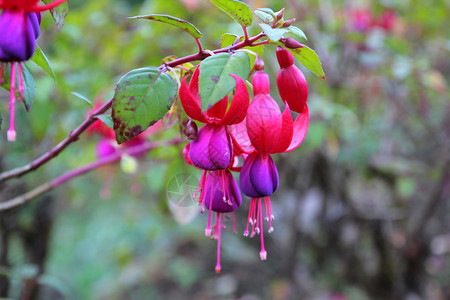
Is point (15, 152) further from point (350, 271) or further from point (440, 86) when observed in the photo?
point (350, 271)

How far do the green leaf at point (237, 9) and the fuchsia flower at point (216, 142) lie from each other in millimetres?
77

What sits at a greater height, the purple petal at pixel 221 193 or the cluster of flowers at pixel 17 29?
the cluster of flowers at pixel 17 29

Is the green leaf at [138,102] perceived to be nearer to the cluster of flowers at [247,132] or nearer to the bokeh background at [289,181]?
the cluster of flowers at [247,132]

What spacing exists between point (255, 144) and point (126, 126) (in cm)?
13

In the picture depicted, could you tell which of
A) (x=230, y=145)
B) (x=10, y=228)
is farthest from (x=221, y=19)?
(x=230, y=145)

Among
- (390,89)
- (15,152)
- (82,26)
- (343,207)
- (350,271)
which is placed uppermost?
(82,26)

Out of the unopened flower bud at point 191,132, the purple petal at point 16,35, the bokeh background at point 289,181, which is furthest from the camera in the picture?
the bokeh background at point 289,181

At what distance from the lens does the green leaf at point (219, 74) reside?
1.20ft

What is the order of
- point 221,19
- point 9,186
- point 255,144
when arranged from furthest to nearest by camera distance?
1. point 221,19
2. point 9,186
3. point 255,144

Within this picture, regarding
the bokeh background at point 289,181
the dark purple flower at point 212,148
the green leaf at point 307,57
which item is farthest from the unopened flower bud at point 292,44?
the bokeh background at point 289,181

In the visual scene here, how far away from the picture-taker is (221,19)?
1949 mm

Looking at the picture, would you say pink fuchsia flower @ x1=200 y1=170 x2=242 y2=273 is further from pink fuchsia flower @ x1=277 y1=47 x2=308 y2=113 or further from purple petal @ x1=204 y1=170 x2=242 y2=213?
pink fuchsia flower @ x1=277 y1=47 x2=308 y2=113

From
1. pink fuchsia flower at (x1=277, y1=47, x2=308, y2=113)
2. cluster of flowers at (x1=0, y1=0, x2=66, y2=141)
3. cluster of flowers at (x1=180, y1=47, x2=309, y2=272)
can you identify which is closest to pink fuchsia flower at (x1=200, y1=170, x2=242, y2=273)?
cluster of flowers at (x1=180, y1=47, x2=309, y2=272)

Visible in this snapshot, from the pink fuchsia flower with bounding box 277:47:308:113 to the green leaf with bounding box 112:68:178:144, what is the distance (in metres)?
0.12
